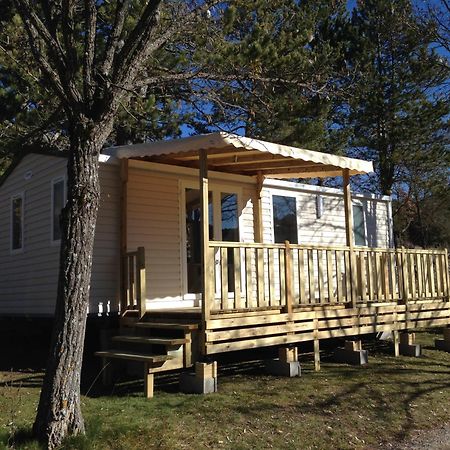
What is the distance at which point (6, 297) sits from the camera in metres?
10.9

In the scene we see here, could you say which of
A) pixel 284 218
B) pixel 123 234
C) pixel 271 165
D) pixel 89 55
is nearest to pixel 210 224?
pixel 271 165

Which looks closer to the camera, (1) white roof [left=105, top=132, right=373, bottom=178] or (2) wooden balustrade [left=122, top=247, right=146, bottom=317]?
(1) white roof [left=105, top=132, right=373, bottom=178]

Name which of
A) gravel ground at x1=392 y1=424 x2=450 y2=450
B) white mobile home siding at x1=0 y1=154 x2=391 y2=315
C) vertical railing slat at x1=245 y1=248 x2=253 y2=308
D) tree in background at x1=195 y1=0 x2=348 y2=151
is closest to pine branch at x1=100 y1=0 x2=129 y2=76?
tree in background at x1=195 y1=0 x2=348 y2=151

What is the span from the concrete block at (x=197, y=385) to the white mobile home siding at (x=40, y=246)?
2.14 m

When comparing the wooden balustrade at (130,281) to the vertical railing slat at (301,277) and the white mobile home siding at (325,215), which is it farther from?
the white mobile home siding at (325,215)

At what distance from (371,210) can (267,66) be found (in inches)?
177

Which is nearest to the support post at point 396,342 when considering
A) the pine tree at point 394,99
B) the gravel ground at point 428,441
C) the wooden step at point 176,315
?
the gravel ground at point 428,441

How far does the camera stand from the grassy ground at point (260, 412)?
516 centimetres

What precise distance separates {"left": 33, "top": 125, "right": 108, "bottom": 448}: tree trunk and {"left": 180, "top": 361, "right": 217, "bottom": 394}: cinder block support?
6.52 ft

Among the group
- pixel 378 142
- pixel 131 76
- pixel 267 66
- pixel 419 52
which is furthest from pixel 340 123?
pixel 131 76

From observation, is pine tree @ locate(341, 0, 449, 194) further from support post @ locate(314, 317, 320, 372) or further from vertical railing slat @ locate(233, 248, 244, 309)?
vertical railing slat @ locate(233, 248, 244, 309)

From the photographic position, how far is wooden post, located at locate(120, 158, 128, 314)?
27.7ft

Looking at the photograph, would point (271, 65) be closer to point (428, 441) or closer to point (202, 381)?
point (202, 381)

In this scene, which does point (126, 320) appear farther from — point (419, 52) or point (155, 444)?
point (419, 52)
